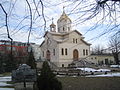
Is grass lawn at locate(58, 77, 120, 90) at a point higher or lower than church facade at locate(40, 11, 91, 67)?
lower

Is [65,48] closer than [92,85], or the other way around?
[92,85]

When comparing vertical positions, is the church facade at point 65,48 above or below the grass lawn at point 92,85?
above

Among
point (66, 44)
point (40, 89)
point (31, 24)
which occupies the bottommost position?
point (40, 89)

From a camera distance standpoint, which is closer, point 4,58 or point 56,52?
point 4,58

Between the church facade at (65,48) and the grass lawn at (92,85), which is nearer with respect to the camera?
the grass lawn at (92,85)

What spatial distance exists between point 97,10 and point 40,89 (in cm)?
481

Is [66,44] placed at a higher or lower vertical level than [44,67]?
higher

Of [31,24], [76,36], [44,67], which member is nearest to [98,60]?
[76,36]

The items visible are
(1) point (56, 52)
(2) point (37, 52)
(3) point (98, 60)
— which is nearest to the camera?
(1) point (56, 52)

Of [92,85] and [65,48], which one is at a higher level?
[65,48]

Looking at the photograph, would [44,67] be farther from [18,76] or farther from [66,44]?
[66,44]

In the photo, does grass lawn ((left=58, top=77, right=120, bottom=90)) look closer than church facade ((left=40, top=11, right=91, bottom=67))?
Yes

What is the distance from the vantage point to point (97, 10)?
574 cm

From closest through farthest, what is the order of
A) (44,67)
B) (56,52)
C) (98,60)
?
(44,67) → (56,52) → (98,60)
